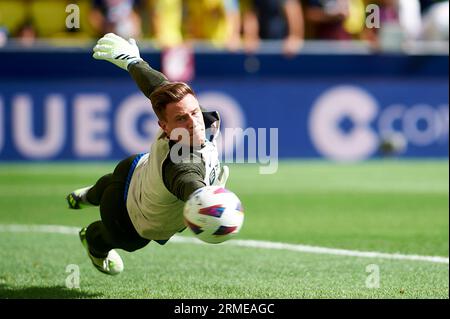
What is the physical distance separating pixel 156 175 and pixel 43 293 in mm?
1270

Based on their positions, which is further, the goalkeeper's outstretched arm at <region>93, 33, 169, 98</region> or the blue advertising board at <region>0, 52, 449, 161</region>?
the blue advertising board at <region>0, 52, 449, 161</region>

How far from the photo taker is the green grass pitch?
5984mm

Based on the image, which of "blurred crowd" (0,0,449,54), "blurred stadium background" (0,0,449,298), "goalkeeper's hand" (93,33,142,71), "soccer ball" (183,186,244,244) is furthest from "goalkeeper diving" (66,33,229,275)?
"blurred crowd" (0,0,449,54)

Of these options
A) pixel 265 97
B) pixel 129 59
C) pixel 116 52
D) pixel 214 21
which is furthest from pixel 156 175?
pixel 214 21

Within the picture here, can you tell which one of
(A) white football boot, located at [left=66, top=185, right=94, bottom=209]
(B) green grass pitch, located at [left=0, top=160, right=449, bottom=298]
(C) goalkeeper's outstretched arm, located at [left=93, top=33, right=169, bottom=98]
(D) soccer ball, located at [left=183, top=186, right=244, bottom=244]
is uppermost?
(C) goalkeeper's outstretched arm, located at [left=93, top=33, right=169, bottom=98]

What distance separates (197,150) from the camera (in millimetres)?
5148

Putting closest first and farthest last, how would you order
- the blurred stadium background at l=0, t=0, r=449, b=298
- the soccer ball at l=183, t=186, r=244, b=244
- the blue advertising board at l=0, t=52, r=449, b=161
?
the soccer ball at l=183, t=186, r=244, b=244, the blurred stadium background at l=0, t=0, r=449, b=298, the blue advertising board at l=0, t=52, r=449, b=161

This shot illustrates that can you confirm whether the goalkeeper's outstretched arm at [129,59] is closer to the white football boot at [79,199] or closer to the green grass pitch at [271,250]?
the white football boot at [79,199]

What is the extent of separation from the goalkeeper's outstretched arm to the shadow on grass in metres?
1.39

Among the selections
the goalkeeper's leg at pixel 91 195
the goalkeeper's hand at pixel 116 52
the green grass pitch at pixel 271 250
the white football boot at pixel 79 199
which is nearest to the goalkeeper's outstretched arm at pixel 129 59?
the goalkeeper's hand at pixel 116 52

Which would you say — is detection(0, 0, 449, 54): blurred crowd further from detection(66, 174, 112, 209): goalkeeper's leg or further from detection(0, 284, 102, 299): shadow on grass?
→ detection(0, 284, 102, 299): shadow on grass

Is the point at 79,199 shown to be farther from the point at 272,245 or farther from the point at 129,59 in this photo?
the point at 272,245

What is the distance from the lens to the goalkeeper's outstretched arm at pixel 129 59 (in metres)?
5.82

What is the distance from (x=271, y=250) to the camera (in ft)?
25.3
